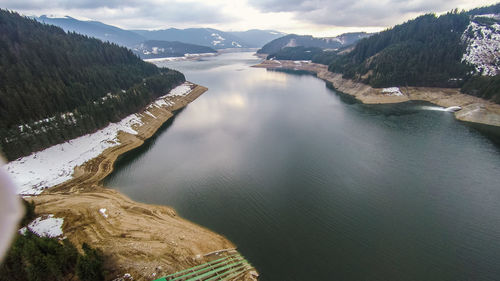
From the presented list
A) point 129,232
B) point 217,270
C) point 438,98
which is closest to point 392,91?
point 438,98

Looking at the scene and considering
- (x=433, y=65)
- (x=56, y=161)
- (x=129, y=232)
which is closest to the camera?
(x=129, y=232)

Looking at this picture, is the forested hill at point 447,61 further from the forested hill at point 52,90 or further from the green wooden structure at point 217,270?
the forested hill at point 52,90

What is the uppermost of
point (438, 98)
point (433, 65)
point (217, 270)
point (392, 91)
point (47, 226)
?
point (433, 65)

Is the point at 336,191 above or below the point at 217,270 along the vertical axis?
above

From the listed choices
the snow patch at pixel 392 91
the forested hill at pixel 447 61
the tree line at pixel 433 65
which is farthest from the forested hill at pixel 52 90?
the forested hill at pixel 447 61

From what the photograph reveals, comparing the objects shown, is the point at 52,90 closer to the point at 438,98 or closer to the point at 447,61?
the point at 438,98

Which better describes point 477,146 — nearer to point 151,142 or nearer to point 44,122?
point 151,142

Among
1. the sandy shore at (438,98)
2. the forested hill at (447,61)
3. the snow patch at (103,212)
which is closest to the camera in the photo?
the snow patch at (103,212)

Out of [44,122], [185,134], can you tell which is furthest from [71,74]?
[185,134]
